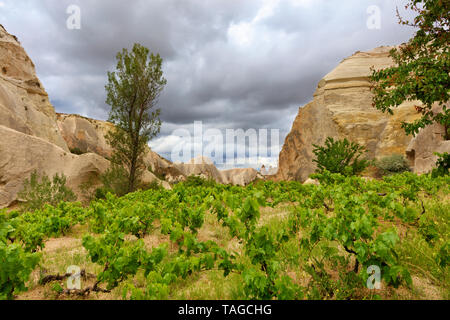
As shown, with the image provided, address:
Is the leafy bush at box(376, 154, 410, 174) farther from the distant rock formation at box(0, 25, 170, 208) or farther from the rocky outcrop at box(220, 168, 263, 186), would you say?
the rocky outcrop at box(220, 168, 263, 186)

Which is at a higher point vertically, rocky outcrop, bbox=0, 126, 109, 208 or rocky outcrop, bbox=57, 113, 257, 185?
rocky outcrop, bbox=57, 113, 257, 185

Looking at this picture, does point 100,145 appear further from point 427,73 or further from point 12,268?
point 427,73

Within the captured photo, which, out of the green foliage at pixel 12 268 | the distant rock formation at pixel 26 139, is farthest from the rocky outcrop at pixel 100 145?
the green foliage at pixel 12 268

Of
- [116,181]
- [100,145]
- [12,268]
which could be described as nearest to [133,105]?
[116,181]

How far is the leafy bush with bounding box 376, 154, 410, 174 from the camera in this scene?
19.6 meters

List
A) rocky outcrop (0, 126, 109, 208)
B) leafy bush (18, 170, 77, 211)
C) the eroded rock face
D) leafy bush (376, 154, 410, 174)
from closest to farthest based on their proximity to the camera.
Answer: leafy bush (18, 170, 77, 211) → rocky outcrop (0, 126, 109, 208) → leafy bush (376, 154, 410, 174) → the eroded rock face

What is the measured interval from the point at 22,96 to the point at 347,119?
1453 inches

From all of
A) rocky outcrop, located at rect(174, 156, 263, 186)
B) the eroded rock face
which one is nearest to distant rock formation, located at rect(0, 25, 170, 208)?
the eroded rock face

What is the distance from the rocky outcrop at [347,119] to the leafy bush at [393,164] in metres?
2.30

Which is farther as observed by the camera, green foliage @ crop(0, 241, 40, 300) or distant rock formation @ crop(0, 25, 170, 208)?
distant rock formation @ crop(0, 25, 170, 208)

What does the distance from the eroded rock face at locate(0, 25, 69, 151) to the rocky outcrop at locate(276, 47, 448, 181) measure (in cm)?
2883

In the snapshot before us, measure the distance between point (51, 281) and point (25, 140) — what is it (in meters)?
18.6
